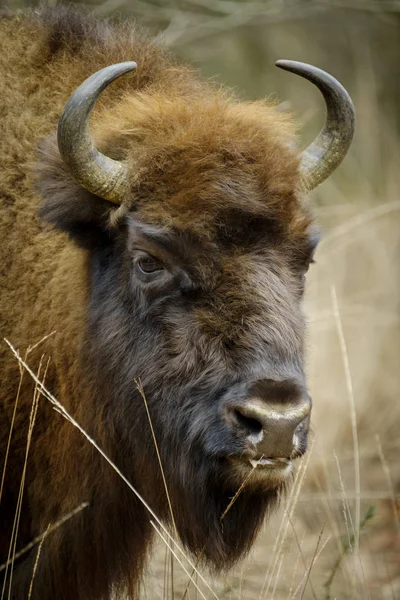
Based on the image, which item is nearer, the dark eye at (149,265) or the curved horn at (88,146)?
the curved horn at (88,146)

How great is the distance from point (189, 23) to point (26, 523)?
682 cm

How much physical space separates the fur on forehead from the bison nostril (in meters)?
0.84

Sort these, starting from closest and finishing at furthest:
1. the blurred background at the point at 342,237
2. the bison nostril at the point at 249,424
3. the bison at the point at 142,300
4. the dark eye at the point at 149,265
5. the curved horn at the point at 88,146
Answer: the bison nostril at the point at 249,424
the bison at the point at 142,300
the curved horn at the point at 88,146
the dark eye at the point at 149,265
the blurred background at the point at 342,237

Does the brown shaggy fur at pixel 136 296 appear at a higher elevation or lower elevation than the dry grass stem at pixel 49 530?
higher

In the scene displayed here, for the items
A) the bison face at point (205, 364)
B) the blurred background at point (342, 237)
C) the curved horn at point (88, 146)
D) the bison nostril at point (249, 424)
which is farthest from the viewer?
the blurred background at point (342, 237)

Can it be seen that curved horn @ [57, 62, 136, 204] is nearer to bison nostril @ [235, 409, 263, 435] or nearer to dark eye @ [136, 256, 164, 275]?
dark eye @ [136, 256, 164, 275]

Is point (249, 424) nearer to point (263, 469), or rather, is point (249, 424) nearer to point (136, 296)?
point (263, 469)

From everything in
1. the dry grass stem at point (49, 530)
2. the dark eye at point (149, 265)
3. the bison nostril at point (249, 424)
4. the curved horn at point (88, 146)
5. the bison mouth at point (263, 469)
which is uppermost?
the curved horn at point (88, 146)

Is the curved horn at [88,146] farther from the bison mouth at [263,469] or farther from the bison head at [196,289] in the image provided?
the bison mouth at [263,469]

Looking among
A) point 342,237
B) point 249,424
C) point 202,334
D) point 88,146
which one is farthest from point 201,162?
point 342,237

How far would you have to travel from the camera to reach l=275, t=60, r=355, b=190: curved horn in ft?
14.9

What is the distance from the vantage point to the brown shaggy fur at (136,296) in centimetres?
400

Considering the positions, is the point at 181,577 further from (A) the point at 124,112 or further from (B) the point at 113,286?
(A) the point at 124,112

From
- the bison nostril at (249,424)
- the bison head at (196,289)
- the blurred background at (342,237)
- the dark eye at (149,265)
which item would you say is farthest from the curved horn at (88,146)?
the blurred background at (342,237)
